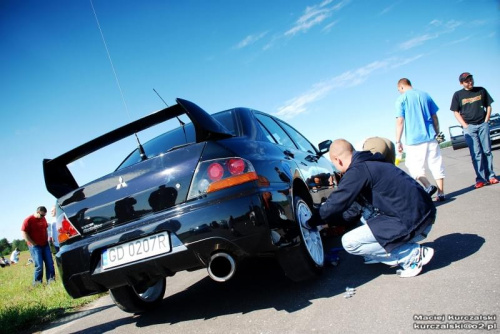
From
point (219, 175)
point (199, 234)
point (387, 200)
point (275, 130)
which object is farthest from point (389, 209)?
point (275, 130)

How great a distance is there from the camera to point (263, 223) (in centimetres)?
209

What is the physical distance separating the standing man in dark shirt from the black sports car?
3.98 meters

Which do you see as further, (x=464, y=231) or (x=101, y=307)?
(x=101, y=307)

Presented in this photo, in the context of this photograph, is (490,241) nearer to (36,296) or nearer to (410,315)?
(410,315)

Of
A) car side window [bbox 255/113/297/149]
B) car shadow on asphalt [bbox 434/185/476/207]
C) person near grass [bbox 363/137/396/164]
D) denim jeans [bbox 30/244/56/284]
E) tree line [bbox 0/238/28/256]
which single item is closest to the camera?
car side window [bbox 255/113/297/149]

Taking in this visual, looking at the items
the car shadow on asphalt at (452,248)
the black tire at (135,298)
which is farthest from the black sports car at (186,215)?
the car shadow on asphalt at (452,248)

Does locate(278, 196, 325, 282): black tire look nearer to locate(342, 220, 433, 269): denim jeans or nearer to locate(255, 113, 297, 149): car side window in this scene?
locate(342, 220, 433, 269): denim jeans

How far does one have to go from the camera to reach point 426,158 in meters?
4.96

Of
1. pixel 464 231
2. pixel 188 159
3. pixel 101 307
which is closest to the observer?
pixel 188 159

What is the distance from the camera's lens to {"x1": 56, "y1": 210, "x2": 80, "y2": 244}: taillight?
2.45 meters

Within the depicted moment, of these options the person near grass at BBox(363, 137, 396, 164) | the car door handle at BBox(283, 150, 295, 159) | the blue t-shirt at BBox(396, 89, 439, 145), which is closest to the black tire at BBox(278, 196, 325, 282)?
the car door handle at BBox(283, 150, 295, 159)

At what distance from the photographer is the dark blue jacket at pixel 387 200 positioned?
7.69 ft

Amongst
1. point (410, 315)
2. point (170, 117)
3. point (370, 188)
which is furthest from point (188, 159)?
point (410, 315)

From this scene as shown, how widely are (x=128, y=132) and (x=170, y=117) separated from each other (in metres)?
0.40
